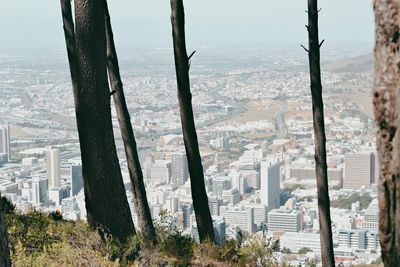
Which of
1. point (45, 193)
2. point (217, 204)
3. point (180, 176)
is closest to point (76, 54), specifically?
point (45, 193)

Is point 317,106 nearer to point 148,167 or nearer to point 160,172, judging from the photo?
point 160,172

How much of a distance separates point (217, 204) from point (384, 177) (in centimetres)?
2000

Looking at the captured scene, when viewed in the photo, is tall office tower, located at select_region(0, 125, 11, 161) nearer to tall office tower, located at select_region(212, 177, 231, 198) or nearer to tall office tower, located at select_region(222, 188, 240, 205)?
tall office tower, located at select_region(212, 177, 231, 198)

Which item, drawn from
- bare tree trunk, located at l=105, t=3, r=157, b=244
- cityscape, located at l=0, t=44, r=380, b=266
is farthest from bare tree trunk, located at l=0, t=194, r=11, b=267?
bare tree trunk, located at l=105, t=3, r=157, b=244

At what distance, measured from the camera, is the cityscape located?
16.5m

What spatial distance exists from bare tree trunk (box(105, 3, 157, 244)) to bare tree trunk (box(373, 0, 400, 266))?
15.3 feet

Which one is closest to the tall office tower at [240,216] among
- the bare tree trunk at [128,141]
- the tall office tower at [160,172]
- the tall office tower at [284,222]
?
the tall office tower at [284,222]

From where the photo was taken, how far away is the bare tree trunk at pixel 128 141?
671 cm

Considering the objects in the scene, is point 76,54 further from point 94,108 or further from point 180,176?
point 180,176

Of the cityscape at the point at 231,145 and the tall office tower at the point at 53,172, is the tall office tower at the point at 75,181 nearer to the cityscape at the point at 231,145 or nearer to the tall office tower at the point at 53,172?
the cityscape at the point at 231,145

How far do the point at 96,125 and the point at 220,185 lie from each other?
A: 20.9m

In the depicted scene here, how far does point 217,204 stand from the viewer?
22.0m

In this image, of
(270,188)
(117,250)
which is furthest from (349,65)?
(117,250)

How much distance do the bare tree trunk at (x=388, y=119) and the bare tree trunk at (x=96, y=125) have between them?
381 centimetres
